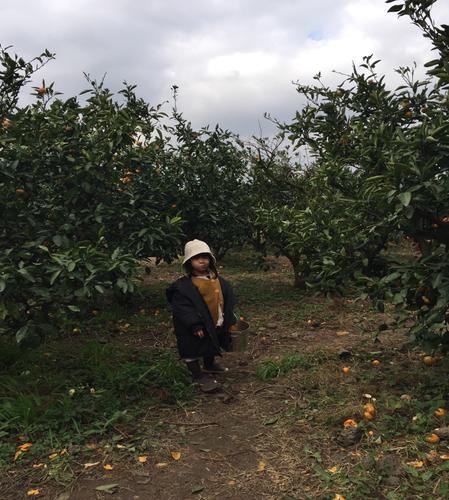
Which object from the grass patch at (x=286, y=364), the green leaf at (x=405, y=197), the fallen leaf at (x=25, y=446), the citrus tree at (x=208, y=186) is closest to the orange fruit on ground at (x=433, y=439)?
the green leaf at (x=405, y=197)

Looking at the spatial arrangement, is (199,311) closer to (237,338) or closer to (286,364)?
(237,338)

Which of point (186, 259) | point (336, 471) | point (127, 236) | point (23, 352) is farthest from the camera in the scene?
point (127, 236)

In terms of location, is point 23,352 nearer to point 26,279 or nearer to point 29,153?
point 26,279

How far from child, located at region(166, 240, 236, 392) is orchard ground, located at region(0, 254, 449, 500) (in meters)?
0.25

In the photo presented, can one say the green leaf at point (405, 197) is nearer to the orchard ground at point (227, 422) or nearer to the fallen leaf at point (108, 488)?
the orchard ground at point (227, 422)

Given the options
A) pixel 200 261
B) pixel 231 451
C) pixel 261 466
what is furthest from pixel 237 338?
pixel 261 466

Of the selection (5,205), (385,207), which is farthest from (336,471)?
(5,205)

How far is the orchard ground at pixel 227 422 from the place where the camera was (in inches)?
112

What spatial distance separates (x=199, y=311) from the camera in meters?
4.26

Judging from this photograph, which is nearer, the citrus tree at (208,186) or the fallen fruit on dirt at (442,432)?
the fallen fruit on dirt at (442,432)

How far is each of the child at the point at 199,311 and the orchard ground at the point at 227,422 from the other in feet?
0.82

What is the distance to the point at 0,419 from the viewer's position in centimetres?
355

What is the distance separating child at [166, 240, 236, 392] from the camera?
13.9ft

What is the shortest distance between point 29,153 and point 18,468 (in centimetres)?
239
